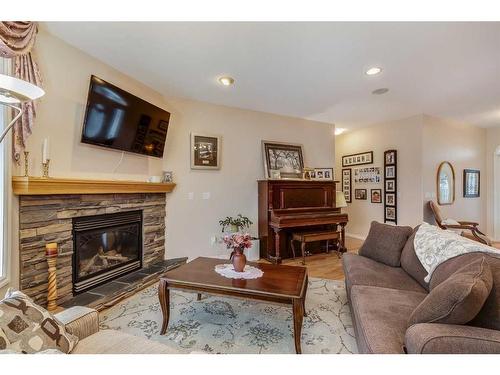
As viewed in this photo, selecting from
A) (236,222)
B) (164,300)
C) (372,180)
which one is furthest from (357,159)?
(164,300)

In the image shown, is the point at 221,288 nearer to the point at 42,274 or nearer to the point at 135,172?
the point at 42,274

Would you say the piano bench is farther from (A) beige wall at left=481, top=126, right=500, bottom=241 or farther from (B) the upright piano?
(A) beige wall at left=481, top=126, right=500, bottom=241

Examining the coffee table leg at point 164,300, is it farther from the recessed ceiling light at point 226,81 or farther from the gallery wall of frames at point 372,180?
the gallery wall of frames at point 372,180

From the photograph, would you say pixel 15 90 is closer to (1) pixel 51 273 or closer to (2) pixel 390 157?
(1) pixel 51 273

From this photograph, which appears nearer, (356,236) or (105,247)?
(105,247)

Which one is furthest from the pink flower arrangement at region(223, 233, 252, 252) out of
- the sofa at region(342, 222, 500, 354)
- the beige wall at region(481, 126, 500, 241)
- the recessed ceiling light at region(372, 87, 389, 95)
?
the beige wall at region(481, 126, 500, 241)

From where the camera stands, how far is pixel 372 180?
18.1ft

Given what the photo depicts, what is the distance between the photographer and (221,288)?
1.94m

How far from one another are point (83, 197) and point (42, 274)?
0.78m

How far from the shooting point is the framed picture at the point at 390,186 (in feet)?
16.5

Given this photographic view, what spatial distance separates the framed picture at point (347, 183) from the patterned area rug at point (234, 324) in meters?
3.78

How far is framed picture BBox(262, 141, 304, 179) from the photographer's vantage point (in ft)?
14.7

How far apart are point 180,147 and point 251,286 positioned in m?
2.62
